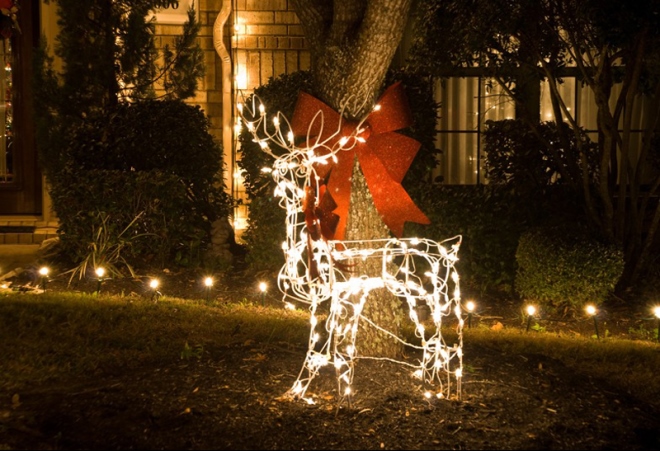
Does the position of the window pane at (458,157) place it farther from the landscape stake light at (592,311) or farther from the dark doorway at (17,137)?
the dark doorway at (17,137)

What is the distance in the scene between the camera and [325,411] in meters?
4.56

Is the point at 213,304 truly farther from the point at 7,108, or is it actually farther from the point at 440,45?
the point at 7,108

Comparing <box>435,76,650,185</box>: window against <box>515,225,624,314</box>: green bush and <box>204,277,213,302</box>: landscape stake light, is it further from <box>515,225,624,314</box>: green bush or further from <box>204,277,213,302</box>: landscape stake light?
<box>204,277,213,302</box>: landscape stake light

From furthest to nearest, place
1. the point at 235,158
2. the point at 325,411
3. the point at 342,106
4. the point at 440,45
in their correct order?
the point at 235,158
the point at 440,45
the point at 342,106
the point at 325,411

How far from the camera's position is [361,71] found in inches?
204

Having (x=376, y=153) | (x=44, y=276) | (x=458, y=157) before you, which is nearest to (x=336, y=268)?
(x=376, y=153)

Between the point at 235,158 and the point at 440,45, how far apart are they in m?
3.34

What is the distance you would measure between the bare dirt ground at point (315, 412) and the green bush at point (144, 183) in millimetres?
3260

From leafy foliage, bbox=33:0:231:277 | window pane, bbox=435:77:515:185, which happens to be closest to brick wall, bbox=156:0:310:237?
leafy foliage, bbox=33:0:231:277

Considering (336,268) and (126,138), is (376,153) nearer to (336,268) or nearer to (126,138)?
(336,268)

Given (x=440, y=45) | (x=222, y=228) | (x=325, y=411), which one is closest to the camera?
(x=325, y=411)

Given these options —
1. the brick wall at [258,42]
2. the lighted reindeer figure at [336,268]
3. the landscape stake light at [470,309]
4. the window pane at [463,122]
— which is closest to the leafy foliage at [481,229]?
the landscape stake light at [470,309]

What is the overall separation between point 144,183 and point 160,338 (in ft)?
8.27

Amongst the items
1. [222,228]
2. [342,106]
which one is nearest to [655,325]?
[342,106]
